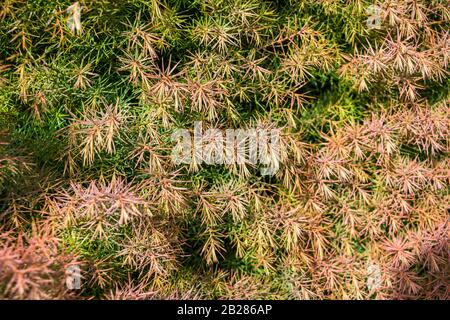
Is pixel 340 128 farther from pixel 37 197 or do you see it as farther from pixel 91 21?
pixel 37 197

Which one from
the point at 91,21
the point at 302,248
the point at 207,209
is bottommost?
the point at 302,248

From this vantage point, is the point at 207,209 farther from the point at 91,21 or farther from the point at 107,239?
the point at 91,21

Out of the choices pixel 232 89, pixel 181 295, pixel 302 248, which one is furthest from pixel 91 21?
pixel 302 248

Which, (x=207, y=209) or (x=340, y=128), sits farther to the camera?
(x=340, y=128)

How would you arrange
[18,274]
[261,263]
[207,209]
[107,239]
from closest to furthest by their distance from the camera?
[18,274]
[107,239]
[207,209]
[261,263]

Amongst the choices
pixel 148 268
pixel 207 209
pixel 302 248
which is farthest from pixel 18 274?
pixel 302 248

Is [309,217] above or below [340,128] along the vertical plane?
below

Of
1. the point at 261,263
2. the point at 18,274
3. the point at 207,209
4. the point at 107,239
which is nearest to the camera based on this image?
the point at 18,274
